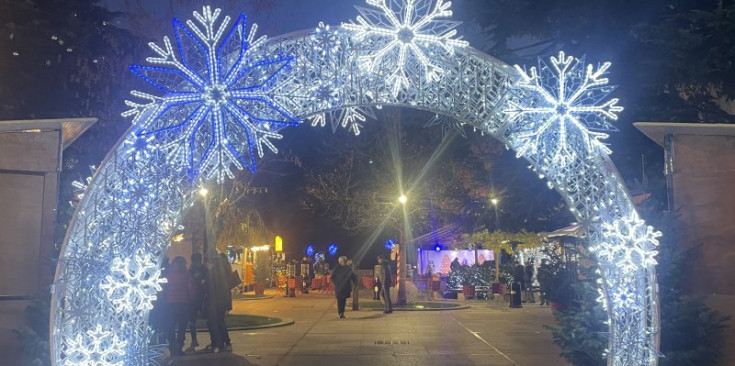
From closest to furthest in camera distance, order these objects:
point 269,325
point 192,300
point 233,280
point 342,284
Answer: point 192,300, point 233,280, point 269,325, point 342,284

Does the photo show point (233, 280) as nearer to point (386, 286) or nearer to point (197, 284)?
point (197, 284)

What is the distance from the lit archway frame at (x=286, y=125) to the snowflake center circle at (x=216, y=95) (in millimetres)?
14

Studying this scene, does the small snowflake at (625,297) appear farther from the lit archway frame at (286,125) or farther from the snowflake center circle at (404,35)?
the snowflake center circle at (404,35)

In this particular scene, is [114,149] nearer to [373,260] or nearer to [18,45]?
[18,45]

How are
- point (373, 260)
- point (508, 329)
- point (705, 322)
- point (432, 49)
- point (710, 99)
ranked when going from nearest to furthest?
1. point (432, 49)
2. point (705, 322)
3. point (710, 99)
4. point (508, 329)
5. point (373, 260)

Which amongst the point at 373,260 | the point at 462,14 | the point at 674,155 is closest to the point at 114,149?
the point at 674,155

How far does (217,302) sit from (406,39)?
682 centimetres

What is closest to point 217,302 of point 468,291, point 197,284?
point 197,284

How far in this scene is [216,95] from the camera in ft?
24.4

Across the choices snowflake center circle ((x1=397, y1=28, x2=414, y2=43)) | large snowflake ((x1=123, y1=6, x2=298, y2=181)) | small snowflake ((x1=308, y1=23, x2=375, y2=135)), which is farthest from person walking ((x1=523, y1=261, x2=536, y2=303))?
large snowflake ((x1=123, y1=6, x2=298, y2=181))

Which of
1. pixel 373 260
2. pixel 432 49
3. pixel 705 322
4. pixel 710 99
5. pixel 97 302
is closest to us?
pixel 97 302

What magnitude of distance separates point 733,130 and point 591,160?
2.56m

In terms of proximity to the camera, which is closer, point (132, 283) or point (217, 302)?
point (132, 283)

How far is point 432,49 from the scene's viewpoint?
27.4 feet
